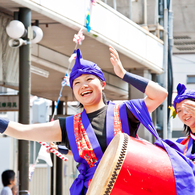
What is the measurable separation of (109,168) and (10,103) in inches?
266

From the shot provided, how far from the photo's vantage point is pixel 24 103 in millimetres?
5586

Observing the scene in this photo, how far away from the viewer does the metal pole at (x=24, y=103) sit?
18.0 feet

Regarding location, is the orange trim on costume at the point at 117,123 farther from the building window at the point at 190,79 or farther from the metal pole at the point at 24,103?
the building window at the point at 190,79

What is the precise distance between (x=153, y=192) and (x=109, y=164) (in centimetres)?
28

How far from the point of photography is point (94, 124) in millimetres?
2984

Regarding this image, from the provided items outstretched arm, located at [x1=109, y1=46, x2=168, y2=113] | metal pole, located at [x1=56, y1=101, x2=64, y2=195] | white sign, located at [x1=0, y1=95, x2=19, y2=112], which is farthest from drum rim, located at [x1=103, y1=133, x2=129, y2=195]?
metal pole, located at [x1=56, y1=101, x2=64, y2=195]

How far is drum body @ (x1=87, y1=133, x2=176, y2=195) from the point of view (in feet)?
7.98

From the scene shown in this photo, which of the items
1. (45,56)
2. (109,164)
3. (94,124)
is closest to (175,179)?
(109,164)

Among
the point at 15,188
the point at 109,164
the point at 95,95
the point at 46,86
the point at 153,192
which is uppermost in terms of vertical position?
the point at 46,86

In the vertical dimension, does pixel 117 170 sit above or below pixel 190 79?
below

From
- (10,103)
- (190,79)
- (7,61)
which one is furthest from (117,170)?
(190,79)

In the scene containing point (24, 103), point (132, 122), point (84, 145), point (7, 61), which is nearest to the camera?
point (84, 145)

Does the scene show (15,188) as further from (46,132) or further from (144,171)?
(144,171)

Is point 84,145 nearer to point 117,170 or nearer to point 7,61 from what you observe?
point 117,170
